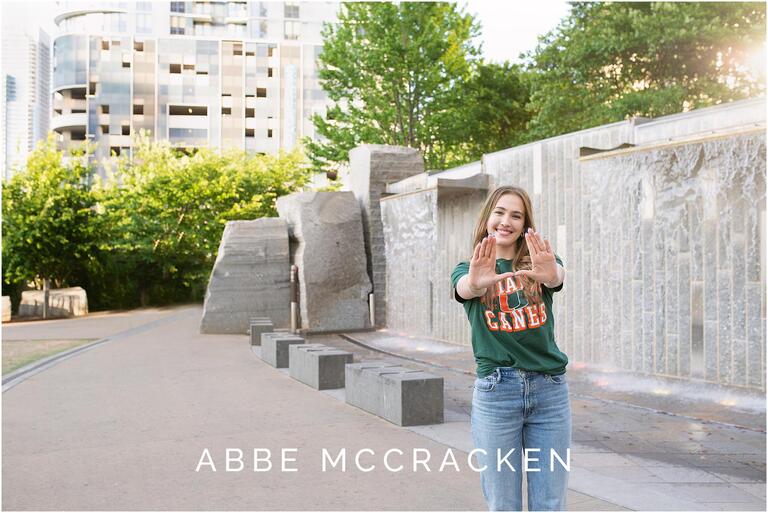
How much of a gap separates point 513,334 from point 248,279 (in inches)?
606

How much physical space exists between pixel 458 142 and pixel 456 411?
23839mm

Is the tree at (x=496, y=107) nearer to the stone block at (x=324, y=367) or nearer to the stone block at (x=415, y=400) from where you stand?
the stone block at (x=324, y=367)

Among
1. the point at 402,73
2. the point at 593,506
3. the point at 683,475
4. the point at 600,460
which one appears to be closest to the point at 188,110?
the point at 402,73

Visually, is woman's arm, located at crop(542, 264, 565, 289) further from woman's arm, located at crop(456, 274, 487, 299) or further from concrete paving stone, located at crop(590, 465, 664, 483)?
concrete paving stone, located at crop(590, 465, 664, 483)

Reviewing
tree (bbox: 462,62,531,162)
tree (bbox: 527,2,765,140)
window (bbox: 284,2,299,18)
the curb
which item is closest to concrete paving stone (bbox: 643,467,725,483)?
the curb

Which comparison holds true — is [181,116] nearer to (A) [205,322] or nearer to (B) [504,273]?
(A) [205,322]

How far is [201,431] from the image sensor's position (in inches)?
273

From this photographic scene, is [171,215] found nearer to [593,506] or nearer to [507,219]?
[593,506]

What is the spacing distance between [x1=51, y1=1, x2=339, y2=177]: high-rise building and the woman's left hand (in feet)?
214

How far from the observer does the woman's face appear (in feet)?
10.4

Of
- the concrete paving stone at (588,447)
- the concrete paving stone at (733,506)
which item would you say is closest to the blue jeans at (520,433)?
the concrete paving stone at (733,506)

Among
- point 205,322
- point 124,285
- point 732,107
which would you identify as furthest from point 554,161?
point 124,285

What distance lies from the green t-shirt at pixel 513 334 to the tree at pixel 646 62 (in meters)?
19.5

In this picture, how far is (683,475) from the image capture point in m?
5.39
